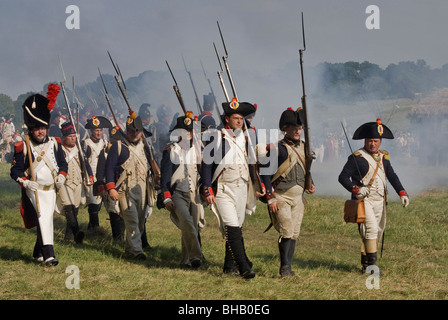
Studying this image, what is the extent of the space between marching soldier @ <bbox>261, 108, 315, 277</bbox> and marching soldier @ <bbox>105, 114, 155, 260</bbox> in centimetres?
220

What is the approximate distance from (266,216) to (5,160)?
792 inches

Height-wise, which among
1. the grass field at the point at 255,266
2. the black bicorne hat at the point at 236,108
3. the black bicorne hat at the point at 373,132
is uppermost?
the black bicorne hat at the point at 236,108

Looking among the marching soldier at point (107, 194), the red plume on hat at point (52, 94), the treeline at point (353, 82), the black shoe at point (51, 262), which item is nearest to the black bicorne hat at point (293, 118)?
the marching soldier at point (107, 194)

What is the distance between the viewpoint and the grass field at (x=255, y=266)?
20.3ft

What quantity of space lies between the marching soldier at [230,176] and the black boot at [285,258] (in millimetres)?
412

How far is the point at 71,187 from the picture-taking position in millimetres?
10070

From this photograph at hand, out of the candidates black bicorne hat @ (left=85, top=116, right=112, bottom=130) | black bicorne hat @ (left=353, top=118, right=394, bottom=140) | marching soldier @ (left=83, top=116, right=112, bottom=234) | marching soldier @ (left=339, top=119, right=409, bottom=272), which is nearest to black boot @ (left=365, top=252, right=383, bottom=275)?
marching soldier @ (left=339, top=119, right=409, bottom=272)

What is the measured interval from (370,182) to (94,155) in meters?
5.60

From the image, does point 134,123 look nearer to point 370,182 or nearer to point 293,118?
point 293,118

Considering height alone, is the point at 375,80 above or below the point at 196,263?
above

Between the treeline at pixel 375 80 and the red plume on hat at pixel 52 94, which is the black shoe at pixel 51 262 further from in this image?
the treeline at pixel 375 80

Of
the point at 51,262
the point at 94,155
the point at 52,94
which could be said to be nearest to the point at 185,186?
the point at 51,262

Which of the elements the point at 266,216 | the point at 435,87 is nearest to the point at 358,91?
the point at 435,87

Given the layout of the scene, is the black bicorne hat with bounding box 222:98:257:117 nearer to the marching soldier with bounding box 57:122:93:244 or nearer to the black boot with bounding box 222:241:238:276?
the black boot with bounding box 222:241:238:276
